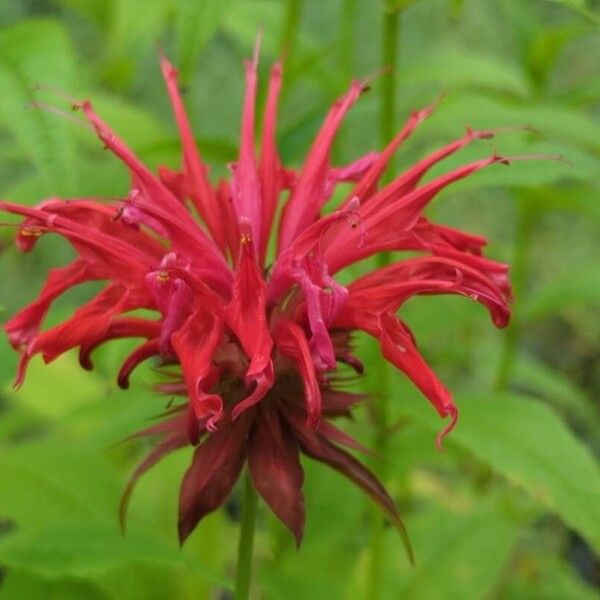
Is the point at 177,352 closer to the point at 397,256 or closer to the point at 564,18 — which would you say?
the point at 397,256

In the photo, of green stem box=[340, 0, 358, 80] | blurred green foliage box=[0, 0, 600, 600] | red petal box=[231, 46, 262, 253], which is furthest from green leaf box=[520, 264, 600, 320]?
red petal box=[231, 46, 262, 253]

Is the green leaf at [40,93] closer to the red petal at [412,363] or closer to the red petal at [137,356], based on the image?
the red petal at [137,356]

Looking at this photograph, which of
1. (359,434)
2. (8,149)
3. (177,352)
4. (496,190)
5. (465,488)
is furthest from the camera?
(496,190)

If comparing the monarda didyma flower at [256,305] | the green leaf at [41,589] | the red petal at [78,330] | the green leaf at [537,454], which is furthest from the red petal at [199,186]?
the green leaf at [41,589]

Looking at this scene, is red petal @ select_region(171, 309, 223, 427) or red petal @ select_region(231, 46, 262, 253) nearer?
red petal @ select_region(171, 309, 223, 427)

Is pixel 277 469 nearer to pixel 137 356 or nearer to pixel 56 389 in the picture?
pixel 137 356

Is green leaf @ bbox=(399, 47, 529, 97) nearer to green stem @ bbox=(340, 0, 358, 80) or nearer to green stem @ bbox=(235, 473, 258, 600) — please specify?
green stem @ bbox=(340, 0, 358, 80)

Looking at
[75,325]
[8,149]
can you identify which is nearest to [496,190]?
[8,149]

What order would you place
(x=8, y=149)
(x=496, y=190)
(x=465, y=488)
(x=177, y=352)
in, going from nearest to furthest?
(x=177, y=352) < (x=8, y=149) < (x=465, y=488) < (x=496, y=190)
